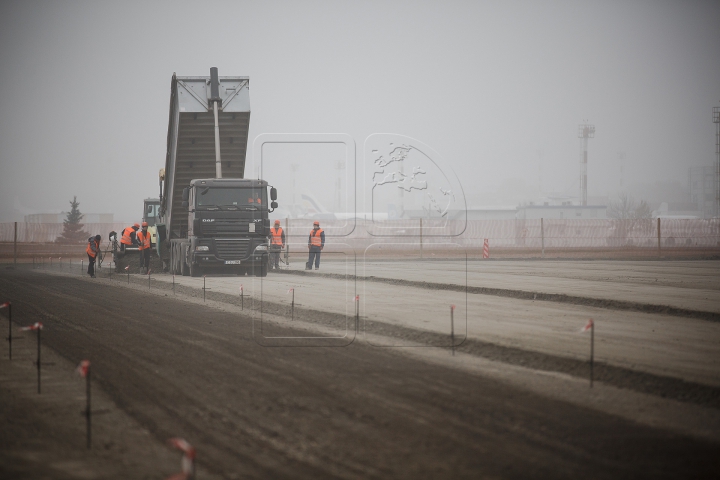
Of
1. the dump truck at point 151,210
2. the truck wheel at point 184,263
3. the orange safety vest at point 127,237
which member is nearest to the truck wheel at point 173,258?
the truck wheel at point 184,263

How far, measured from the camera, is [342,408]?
722cm

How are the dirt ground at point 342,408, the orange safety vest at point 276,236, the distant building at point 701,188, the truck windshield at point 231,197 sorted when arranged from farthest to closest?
the distant building at point 701,188
the orange safety vest at point 276,236
the truck windshield at point 231,197
the dirt ground at point 342,408

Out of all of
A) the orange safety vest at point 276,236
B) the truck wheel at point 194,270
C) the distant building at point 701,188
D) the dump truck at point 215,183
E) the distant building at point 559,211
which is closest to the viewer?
the dump truck at point 215,183

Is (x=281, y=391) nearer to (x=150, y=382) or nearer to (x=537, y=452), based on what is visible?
(x=150, y=382)

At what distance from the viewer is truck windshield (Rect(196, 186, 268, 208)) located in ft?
77.9

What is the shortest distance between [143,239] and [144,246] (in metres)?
0.39

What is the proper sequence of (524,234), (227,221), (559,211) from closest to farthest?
(227,221) → (524,234) → (559,211)

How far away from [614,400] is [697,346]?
391cm

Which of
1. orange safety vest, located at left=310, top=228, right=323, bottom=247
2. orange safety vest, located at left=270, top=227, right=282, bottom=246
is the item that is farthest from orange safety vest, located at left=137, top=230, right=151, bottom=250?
orange safety vest, located at left=310, top=228, right=323, bottom=247

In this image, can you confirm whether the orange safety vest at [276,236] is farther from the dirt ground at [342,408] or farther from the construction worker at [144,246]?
the dirt ground at [342,408]

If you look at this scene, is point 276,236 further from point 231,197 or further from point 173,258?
point 231,197

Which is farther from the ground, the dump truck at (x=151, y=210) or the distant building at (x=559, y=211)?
the distant building at (x=559, y=211)

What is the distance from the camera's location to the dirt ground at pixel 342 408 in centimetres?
563

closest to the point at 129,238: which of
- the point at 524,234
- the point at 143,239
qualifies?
the point at 143,239
